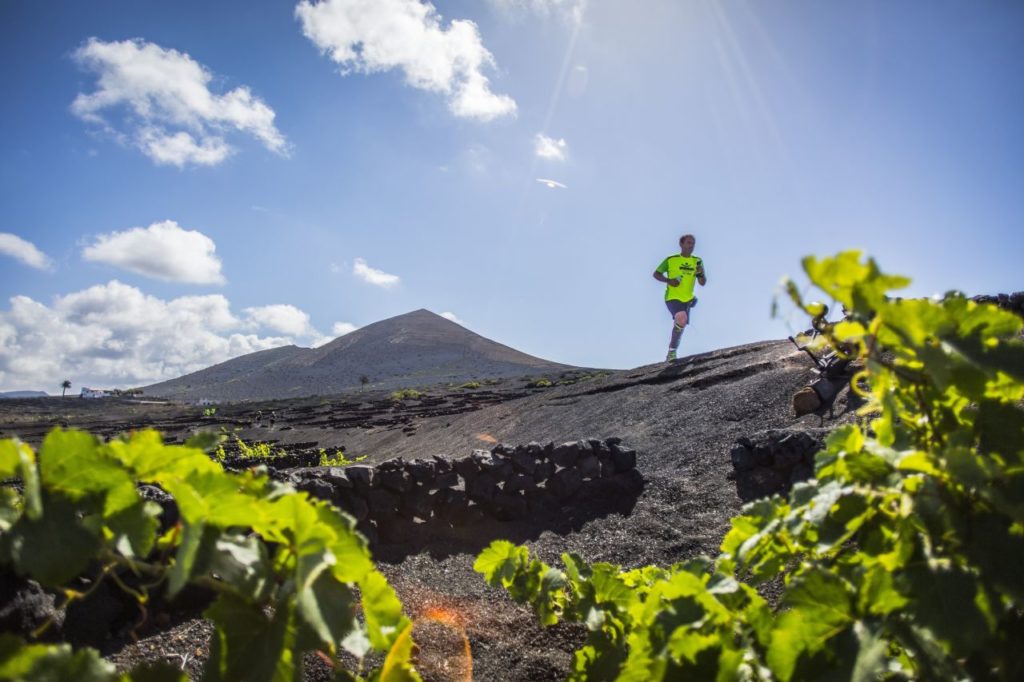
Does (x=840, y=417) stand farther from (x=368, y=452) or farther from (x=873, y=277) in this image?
(x=368, y=452)

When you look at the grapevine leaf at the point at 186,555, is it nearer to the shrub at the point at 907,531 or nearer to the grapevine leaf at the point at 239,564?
the grapevine leaf at the point at 239,564

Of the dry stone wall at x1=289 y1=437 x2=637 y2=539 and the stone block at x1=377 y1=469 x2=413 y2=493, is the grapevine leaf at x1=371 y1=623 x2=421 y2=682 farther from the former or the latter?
the stone block at x1=377 y1=469 x2=413 y2=493

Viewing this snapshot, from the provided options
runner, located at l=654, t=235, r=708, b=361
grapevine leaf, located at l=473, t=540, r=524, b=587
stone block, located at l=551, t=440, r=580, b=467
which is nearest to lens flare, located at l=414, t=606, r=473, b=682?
grapevine leaf, located at l=473, t=540, r=524, b=587

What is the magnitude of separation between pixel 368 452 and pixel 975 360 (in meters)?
12.1

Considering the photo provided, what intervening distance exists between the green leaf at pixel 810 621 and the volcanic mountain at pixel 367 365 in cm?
5151

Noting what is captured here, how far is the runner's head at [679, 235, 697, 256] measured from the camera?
1173 centimetres

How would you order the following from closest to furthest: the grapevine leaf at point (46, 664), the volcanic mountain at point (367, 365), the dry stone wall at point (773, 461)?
1. the grapevine leaf at point (46, 664)
2. the dry stone wall at point (773, 461)
3. the volcanic mountain at point (367, 365)

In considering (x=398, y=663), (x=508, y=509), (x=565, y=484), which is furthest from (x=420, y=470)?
(x=398, y=663)

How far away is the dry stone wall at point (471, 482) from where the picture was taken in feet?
15.6

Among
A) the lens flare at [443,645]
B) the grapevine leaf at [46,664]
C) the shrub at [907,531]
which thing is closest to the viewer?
the grapevine leaf at [46,664]

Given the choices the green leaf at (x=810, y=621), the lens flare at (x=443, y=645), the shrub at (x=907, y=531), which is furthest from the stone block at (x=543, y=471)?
the green leaf at (x=810, y=621)

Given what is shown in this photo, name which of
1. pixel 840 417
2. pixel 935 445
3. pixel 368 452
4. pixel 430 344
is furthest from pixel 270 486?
pixel 430 344

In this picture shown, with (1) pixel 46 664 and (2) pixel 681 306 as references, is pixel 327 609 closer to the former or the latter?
(1) pixel 46 664

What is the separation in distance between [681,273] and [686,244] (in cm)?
62
